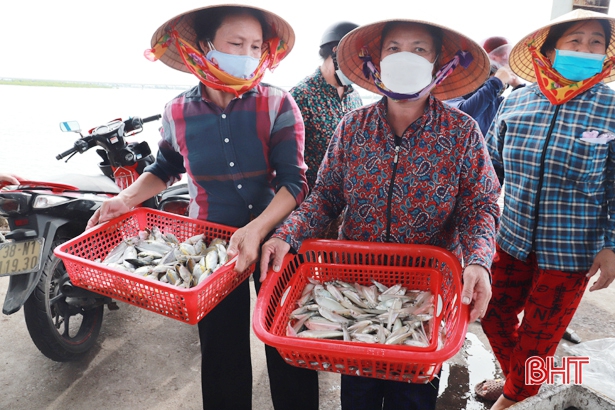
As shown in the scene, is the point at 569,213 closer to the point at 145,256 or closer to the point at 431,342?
the point at 431,342

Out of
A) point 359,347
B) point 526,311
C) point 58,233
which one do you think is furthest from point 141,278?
point 526,311

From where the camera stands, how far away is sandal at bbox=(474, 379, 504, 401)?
2.29 m

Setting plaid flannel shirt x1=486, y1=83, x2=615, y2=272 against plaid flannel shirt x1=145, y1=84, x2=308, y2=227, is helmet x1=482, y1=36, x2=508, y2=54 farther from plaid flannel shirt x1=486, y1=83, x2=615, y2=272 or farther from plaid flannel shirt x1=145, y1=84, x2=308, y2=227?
plaid flannel shirt x1=145, y1=84, x2=308, y2=227

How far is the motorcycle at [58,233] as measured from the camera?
2141 mm

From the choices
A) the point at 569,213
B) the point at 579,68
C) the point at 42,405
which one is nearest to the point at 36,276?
the point at 42,405

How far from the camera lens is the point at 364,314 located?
4.96ft

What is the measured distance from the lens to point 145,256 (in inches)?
70.1

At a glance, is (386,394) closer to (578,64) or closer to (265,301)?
(265,301)

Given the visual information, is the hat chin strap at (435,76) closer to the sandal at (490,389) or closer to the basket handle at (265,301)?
the basket handle at (265,301)

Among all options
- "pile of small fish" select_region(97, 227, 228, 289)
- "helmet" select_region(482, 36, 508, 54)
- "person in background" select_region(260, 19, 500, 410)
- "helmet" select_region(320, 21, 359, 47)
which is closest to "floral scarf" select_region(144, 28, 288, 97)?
"person in background" select_region(260, 19, 500, 410)

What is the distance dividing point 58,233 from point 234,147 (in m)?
1.51

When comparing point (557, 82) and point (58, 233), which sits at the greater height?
point (557, 82)

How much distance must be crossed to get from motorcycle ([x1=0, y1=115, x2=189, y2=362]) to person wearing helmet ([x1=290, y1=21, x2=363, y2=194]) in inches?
43.1

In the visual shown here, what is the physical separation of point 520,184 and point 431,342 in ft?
3.45
